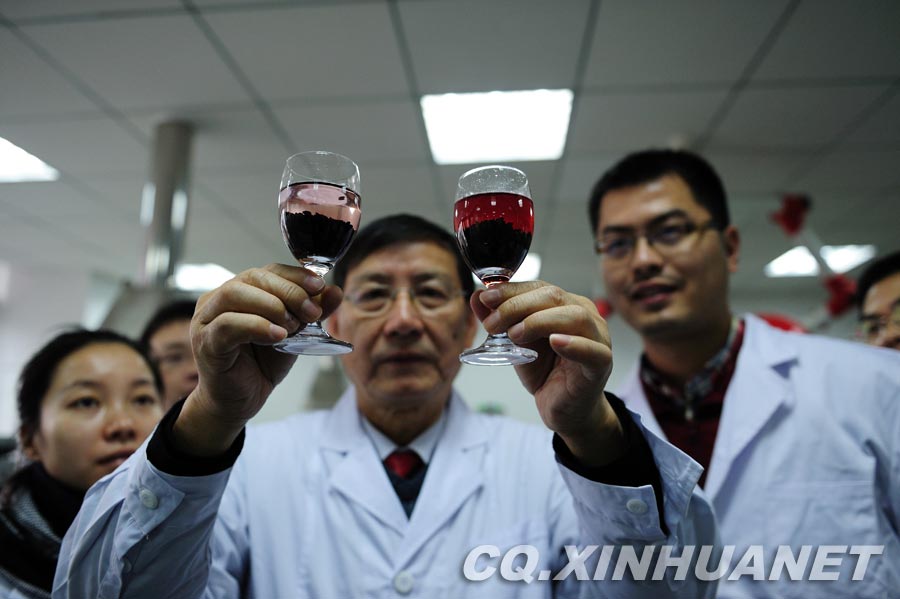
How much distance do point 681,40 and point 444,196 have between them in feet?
6.47

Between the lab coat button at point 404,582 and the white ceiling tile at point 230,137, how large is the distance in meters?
2.68

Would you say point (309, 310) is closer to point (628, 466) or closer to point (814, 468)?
point (628, 466)

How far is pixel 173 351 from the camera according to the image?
219cm

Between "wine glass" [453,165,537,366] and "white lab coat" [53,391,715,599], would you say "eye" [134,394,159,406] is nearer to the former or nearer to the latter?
"white lab coat" [53,391,715,599]

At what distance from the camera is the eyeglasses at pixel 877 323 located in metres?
1.86

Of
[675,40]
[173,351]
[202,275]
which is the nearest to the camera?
[173,351]

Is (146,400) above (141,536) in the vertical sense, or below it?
above

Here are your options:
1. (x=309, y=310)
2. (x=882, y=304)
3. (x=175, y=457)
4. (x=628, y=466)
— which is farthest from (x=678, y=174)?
(x=175, y=457)

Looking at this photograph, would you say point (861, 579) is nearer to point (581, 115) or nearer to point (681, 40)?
point (681, 40)

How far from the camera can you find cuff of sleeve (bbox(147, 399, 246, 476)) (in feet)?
2.95

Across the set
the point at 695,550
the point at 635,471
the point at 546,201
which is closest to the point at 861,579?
the point at 695,550

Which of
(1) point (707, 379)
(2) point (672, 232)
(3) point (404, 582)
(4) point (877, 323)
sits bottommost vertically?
(3) point (404, 582)

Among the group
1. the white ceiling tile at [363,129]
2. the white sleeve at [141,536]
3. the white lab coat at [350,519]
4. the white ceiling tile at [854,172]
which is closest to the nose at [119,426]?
the white lab coat at [350,519]

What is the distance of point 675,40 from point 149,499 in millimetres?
2691
